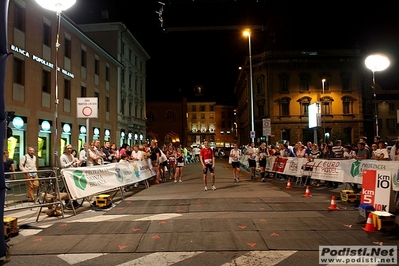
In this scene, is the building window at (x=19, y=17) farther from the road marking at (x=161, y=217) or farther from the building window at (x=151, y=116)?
the building window at (x=151, y=116)

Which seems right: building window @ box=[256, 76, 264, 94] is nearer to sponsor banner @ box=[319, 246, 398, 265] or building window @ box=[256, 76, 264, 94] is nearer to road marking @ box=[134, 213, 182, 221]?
road marking @ box=[134, 213, 182, 221]

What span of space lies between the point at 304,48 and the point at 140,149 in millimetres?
45046

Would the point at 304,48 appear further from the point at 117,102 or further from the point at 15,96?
the point at 15,96

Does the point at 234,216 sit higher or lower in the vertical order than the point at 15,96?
lower

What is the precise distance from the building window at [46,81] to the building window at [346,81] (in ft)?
143

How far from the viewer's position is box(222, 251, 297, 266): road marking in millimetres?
4961

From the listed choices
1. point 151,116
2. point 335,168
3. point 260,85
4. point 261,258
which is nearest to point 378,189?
point 261,258

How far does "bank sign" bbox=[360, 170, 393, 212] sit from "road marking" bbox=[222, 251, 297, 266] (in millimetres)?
3436

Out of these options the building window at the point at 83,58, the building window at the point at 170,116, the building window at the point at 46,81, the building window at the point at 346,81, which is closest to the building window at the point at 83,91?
the building window at the point at 83,58

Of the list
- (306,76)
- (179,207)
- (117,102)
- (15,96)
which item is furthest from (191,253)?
(306,76)

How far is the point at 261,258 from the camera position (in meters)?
5.14

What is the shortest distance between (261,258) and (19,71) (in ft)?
61.5

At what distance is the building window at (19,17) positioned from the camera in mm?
18469

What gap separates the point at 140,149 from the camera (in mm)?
16391
